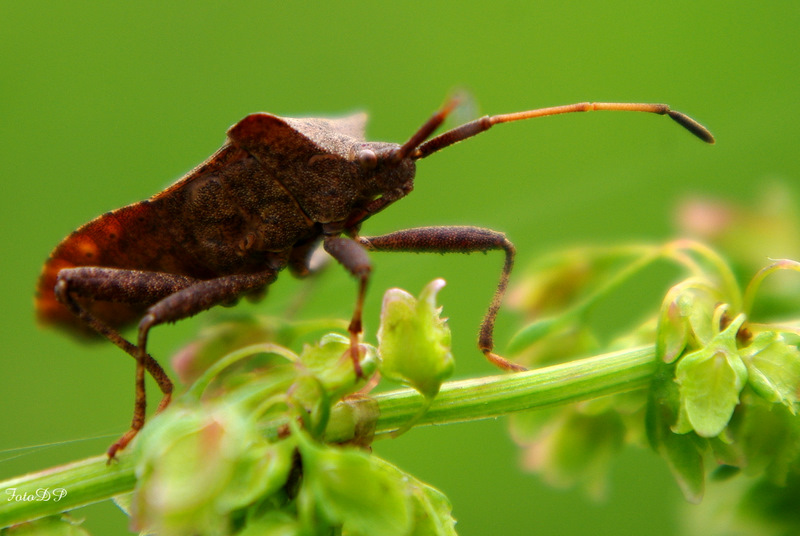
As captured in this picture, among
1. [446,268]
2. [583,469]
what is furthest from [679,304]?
[446,268]

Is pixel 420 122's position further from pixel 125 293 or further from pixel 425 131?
pixel 125 293

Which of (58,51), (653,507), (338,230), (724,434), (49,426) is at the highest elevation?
(58,51)

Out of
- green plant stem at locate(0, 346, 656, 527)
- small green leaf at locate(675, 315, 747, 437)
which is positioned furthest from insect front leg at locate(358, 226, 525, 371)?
small green leaf at locate(675, 315, 747, 437)

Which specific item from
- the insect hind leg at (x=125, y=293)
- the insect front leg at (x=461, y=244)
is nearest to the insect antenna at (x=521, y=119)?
the insect front leg at (x=461, y=244)

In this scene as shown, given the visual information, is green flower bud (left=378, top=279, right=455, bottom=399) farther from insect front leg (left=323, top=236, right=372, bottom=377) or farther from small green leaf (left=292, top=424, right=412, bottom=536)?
small green leaf (left=292, top=424, right=412, bottom=536)

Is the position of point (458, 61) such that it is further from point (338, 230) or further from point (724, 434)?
point (724, 434)

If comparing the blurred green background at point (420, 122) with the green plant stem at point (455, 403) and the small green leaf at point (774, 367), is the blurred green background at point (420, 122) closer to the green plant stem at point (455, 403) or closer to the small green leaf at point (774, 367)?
the green plant stem at point (455, 403)
